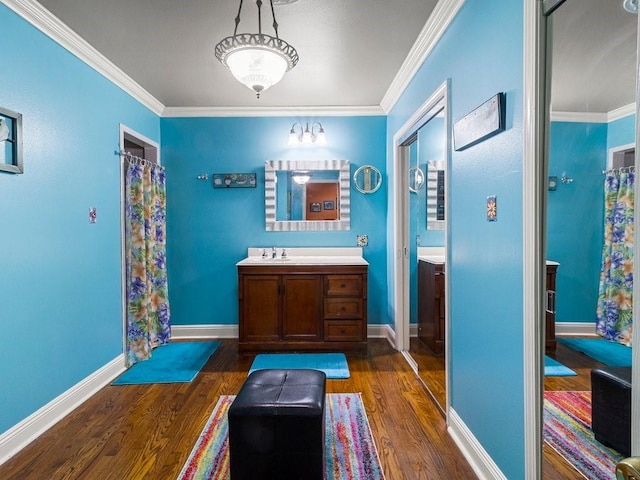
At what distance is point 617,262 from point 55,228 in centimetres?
285

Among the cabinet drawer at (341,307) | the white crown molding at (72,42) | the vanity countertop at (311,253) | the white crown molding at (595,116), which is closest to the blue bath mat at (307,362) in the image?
the cabinet drawer at (341,307)

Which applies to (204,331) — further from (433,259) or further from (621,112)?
(621,112)

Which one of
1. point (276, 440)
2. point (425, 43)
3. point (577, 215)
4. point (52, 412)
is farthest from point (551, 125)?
point (52, 412)

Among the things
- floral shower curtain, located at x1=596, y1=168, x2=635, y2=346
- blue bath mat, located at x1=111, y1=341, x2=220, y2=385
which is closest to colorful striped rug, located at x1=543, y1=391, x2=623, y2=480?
floral shower curtain, located at x1=596, y1=168, x2=635, y2=346

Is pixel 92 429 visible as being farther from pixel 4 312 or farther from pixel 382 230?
pixel 382 230

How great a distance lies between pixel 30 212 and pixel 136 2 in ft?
4.44

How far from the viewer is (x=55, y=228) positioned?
2406 millimetres

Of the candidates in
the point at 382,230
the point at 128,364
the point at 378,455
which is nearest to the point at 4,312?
the point at 128,364

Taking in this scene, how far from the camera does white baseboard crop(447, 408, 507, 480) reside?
1716 mm

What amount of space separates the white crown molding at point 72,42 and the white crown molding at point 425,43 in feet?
7.51

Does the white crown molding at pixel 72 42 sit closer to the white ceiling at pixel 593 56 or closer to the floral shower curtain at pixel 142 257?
the floral shower curtain at pixel 142 257

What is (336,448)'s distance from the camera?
205 cm

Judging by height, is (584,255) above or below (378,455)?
above

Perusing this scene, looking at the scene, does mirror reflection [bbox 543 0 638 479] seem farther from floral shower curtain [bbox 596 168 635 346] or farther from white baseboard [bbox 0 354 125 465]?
white baseboard [bbox 0 354 125 465]
